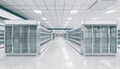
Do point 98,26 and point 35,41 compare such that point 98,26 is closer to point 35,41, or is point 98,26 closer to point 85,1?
point 85,1

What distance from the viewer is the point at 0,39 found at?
1186 centimetres

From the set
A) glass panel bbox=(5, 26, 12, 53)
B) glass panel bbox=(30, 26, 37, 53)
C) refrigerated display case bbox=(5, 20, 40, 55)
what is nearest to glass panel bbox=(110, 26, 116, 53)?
refrigerated display case bbox=(5, 20, 40, 55)

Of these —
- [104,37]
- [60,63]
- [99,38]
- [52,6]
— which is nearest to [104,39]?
[104,37]

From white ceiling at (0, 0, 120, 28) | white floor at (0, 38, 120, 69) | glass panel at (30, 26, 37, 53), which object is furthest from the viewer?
glass panel at (30, 26, 37, 53)

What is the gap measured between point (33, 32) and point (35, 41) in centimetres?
54

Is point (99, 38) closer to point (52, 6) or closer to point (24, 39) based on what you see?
point (52, 6)

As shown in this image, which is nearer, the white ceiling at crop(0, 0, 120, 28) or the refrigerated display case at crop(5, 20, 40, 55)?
the white ceiling at crop(0, 0, 120, 28)

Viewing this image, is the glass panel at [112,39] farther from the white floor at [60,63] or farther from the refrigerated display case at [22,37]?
the refrigerated display case at [22,37]

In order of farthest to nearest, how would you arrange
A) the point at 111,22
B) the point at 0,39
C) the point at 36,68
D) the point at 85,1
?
the point at 0,39
the point at 111,22
the point at 85,1
the point at 36,68

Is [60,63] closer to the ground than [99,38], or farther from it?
closer to the ground

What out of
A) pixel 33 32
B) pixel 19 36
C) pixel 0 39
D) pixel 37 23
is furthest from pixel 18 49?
pixel 0 39

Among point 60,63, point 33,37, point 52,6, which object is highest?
point 52,6

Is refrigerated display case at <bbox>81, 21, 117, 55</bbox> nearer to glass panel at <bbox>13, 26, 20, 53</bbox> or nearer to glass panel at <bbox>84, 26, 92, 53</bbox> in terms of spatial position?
glass panel at <bbox>84, 26, 92, 53</bbox>

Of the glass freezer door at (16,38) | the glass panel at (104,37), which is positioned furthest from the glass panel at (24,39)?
the glass panel at (104,37)
